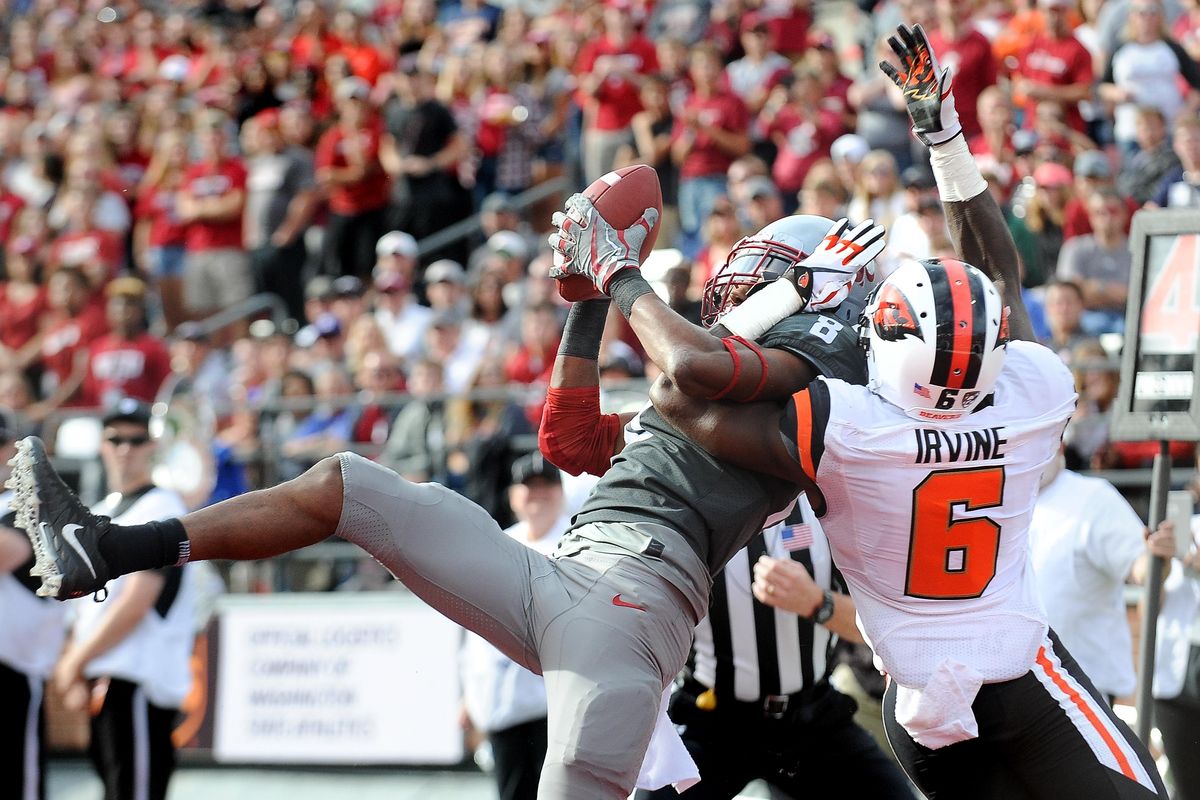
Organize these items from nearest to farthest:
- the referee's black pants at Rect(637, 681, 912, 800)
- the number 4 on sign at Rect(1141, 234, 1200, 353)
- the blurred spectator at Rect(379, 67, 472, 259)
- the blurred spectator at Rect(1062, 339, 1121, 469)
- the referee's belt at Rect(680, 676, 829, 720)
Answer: the referee's black pants at Rect(637, 681, 912, 800)
the referee's belt at Rect(680, 676, 829, 720)
the number 4 on sign at Rect(1141, 234, 1200, 353)
the blurred spectator at Rect(1062, 339, 1121, 469)
the blurred spectator at Rect(379, 67, 472, 259)

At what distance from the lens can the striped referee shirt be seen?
473 cm

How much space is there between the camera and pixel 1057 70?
400 inches

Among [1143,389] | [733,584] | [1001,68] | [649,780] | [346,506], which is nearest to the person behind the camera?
[346,506]

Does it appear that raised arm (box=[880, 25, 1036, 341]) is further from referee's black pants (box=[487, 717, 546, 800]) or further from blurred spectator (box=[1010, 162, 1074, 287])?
blurred spectator (box=[1010, 162, 1074, 287])

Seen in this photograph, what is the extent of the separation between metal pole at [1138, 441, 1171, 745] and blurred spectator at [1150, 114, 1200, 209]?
3697 millimetres

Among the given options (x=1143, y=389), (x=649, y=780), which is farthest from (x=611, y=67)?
(x=649, y=780)

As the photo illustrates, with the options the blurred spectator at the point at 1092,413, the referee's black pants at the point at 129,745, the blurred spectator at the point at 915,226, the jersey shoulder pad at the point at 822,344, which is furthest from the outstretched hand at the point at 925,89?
the referee's black pants at the point at 129,745

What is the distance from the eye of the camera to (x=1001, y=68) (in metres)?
10.8

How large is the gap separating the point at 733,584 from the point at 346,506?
176 cm

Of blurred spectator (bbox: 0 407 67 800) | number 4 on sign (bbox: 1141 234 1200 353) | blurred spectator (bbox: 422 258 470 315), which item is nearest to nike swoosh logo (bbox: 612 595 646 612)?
number 4 on sign (bbox: 1141 234 1200 353)

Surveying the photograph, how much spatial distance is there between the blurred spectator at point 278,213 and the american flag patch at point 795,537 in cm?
847

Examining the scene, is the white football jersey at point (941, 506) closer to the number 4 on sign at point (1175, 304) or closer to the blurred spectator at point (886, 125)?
the number 4 on sign at point (1175, 304)

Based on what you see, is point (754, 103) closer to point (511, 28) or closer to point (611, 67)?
point (611, 67)

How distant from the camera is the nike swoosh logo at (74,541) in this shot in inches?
133
